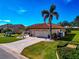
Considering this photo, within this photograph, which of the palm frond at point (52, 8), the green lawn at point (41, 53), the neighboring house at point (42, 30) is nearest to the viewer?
the green lawn at point (41, 53)

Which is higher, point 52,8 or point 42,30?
point 52,8

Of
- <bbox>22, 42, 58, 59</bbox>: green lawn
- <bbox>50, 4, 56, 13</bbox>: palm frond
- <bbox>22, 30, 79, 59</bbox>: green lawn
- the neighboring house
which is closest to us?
<bbox>22, 42, 58, 59</bbox>: green lawn

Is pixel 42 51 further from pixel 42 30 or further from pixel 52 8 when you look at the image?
pixel 42 30

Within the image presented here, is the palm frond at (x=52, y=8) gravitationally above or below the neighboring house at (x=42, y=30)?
above

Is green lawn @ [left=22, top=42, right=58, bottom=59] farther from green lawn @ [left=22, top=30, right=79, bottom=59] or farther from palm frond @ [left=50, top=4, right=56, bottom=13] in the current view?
palm frond @ [left=50, top=4, right=56, bottom=13]

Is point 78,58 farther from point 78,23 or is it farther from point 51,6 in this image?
point 78,23

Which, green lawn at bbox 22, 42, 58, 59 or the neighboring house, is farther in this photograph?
the neighboring house

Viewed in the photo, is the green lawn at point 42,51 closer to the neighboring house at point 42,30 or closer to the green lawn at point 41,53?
the green lawn at point 41,53

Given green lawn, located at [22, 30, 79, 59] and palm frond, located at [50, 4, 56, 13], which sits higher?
palm frond, located at [50, 4, 56, 13]

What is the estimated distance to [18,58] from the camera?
18.0m

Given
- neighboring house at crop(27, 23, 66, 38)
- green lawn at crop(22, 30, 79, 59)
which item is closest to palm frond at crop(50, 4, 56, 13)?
neighboring house at crop(27, 23, 66, 38)

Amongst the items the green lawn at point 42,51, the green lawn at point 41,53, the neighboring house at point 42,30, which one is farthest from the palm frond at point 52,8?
the green lawn at point 41,53

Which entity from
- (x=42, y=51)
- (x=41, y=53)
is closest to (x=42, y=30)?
(x=42, y=51)

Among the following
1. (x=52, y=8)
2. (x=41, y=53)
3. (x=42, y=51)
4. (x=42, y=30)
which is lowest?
(x=41, y=53)
